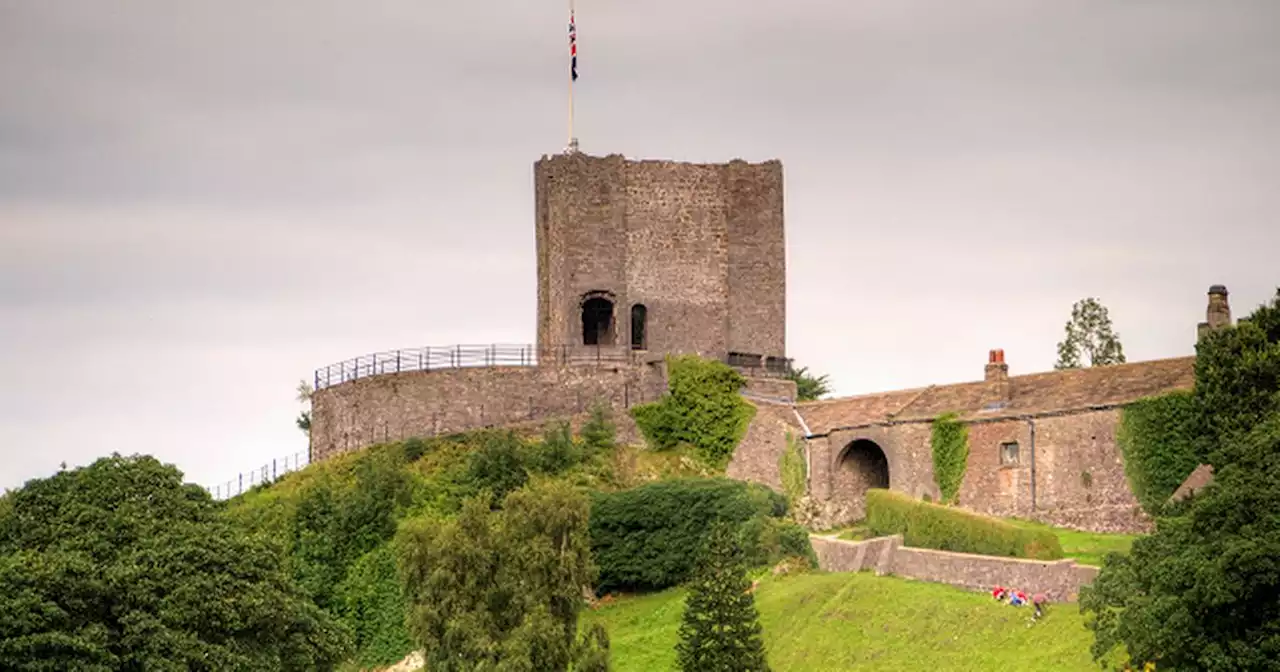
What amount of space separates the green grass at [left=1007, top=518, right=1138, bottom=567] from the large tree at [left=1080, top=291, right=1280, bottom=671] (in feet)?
16.1

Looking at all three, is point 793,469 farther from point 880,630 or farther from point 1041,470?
point 880,630

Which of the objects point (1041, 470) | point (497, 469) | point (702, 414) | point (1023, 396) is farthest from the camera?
point (702, 414)

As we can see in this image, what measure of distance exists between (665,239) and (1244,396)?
1071 inches

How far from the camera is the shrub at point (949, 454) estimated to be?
72381 mm

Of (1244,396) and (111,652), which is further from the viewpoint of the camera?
(1244,396)

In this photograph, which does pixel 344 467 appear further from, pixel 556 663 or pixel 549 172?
pixel 556 663

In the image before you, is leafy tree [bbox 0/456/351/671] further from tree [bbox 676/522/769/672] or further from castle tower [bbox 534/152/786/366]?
castle tower [bbox 534/152/786/366]

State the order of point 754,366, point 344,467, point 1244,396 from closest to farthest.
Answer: point 1244,396
point 344,467
point 754,366

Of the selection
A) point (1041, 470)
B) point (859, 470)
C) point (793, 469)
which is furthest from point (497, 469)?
point (1041, 470)

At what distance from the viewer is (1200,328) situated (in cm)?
6850

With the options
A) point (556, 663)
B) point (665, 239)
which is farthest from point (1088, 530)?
point (665, 239)

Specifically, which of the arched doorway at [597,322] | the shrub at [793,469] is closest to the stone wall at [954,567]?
the shrub at [793,469]

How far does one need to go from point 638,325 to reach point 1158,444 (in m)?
23.6

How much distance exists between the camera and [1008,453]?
71.4 meters
